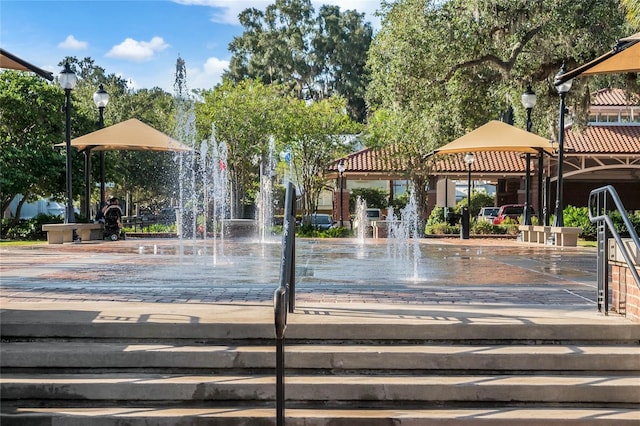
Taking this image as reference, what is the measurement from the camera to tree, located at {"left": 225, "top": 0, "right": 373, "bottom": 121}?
61.2 meters

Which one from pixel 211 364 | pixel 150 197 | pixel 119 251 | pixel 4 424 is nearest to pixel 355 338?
pixel 211 364

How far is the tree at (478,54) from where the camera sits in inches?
755

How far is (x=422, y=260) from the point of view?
43.3 ft

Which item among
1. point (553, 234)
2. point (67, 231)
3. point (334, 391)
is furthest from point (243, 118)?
point (334, 391)

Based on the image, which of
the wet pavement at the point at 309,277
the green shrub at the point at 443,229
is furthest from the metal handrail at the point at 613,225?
the green shrub at the point at 443,229

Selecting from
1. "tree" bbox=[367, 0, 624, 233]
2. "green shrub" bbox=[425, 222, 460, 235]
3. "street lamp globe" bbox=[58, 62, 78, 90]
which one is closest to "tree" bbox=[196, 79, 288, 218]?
"tree" bbox=[367, 0, 624, 233]

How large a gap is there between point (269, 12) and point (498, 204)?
3197cm

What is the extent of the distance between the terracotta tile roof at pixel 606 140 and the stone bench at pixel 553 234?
1328 centimetres

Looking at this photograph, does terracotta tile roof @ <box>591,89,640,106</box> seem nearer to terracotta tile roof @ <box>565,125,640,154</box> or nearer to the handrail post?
terracotta tile roof @ <box>565,125,640,154</box>

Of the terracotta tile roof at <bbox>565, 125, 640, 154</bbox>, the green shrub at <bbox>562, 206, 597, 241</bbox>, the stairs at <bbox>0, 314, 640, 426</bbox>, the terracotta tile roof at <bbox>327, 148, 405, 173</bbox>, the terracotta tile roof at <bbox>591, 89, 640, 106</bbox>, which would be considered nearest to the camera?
the stairs at <bbox>0, 314, 640, 426</bbox>

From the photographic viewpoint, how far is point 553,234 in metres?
18.2

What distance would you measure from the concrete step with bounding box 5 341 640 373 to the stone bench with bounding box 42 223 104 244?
1288cm

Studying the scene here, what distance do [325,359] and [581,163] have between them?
30947 millimetres

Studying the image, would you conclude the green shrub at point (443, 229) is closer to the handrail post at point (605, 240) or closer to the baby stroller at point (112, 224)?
the baby stroller at point (112, 224)
